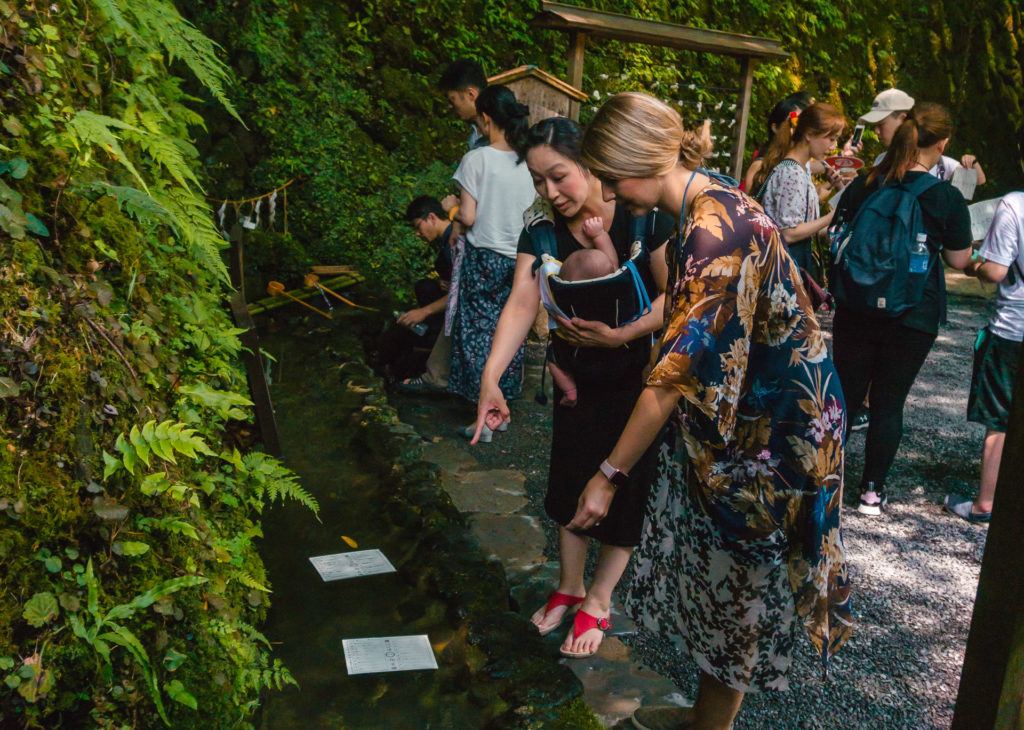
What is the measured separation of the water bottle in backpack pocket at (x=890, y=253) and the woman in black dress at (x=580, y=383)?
1736mm

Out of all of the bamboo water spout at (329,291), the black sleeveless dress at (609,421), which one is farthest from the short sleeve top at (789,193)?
the bamboo water spout at (329,291)

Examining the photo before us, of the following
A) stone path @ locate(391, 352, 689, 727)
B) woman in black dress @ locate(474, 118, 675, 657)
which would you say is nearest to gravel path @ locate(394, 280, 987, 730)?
stone path @ locate(391, 352, 689, 727)

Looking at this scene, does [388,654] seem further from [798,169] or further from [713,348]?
[798,169]

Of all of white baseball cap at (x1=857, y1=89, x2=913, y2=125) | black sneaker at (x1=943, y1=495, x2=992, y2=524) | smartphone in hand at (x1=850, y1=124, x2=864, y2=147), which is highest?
white baseball cap at (x1=857, y1=89, x2=913, y2=125)

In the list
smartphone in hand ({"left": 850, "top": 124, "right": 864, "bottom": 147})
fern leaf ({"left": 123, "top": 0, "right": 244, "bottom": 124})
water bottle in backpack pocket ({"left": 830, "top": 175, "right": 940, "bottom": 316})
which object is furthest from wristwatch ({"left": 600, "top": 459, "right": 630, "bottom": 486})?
smartphone in hand ({"left": 850, "top": 124, "right": 864, "bottom": 147})

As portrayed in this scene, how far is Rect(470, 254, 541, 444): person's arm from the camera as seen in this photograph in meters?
2.77

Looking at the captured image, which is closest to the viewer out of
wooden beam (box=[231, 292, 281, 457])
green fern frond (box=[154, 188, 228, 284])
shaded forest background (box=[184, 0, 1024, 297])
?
green fern frond (box=[154, 188, 228, 284])

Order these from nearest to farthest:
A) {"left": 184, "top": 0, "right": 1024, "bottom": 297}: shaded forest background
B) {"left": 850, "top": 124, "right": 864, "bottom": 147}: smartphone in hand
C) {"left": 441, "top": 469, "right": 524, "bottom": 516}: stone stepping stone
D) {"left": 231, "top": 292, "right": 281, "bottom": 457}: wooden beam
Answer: {"left": 231, "top": 292, "right": 281, "bottom": 457}: wooden beam < {"left": 441, "top": 469, "right": 524, "bottom": 516}: stone stepping stone < {"left": 850, "top": 124, "right": 864, "bottom": 147}: smartphone in hand < {"left": 184, "top": 0, "right": 1024, "bottom": 297}: shaded forest background

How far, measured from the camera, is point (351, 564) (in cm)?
339

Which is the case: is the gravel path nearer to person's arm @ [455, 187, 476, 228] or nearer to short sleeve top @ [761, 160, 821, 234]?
person's arm @ [455, 187, 476, 228]

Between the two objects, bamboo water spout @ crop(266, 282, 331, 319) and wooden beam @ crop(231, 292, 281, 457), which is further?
bamboo water spout @ crop(266, 282, 331, 319)

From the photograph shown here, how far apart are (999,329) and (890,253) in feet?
2.34

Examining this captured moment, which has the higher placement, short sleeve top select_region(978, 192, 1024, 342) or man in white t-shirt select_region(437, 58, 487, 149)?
man in white t-shirt select_region(437, 58, 487, 149)

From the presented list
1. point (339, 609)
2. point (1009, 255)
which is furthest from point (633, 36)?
point (339, 609)
